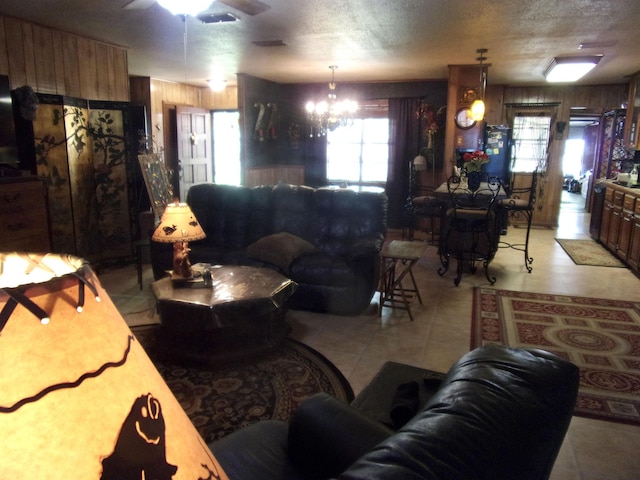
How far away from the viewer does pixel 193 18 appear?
4211 mm

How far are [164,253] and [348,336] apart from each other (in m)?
2.04

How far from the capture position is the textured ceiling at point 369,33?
12.8ft

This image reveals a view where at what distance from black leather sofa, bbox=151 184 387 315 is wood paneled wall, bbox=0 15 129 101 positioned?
5.63 feet

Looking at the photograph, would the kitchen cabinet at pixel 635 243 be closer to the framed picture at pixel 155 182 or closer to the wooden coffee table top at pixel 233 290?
the wooden coffee table top at pixel 233 290

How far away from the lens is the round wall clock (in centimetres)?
666

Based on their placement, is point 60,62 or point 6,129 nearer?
point 6,129

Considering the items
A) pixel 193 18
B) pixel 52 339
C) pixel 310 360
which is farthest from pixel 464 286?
pixel 52 339

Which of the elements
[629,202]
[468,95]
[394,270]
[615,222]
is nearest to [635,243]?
[629,202]

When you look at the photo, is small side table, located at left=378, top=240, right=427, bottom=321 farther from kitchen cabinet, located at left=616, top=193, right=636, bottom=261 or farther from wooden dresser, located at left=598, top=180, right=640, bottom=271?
kitchen cabinet, located at left=616, top=193, right=636, bottom=261

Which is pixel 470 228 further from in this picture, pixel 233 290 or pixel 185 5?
pixel 185 5

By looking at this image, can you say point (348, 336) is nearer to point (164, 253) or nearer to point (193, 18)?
point (164, 253)

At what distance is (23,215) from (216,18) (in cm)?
231

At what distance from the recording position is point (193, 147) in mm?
9148

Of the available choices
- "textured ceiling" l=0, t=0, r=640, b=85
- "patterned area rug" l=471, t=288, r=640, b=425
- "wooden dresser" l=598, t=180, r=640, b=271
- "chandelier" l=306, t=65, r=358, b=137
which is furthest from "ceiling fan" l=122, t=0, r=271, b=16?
"wooden dresser" l=598, t=180, r=640, b=271
